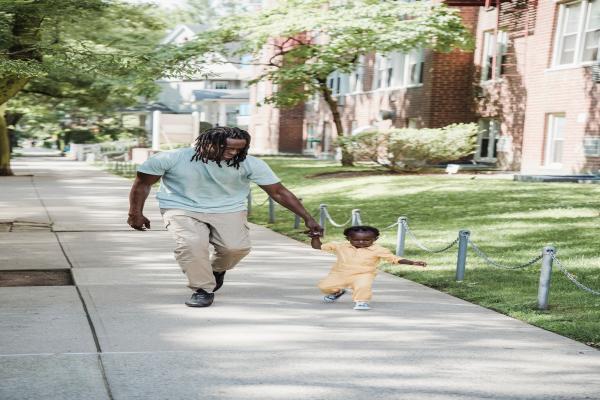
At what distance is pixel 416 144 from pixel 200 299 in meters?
15.9

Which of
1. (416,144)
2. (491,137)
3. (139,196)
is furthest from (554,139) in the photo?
(139,196)

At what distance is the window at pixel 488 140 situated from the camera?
88.4 ft

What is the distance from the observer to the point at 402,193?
58.3 feet

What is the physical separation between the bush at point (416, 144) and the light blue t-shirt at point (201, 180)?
1548 centimetres

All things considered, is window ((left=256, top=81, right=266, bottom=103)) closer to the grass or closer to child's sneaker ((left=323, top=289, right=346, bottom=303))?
the grass

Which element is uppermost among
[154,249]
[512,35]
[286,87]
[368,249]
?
[512,35]

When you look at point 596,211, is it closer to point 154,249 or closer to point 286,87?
point 154,249

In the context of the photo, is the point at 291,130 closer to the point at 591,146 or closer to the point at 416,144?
the point at 416,144

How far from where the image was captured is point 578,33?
71.7 ft

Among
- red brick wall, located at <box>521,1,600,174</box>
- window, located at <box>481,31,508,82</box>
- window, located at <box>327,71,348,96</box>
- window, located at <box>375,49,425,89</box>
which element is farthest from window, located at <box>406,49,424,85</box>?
window, located at <box>327,71,348,96</box>

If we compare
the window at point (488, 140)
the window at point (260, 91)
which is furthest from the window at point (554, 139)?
the window at point (260, 91)

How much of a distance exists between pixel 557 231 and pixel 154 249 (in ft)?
19.2

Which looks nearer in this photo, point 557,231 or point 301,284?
point 301,284

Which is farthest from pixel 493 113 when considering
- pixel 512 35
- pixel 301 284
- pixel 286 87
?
pixel 301 284
